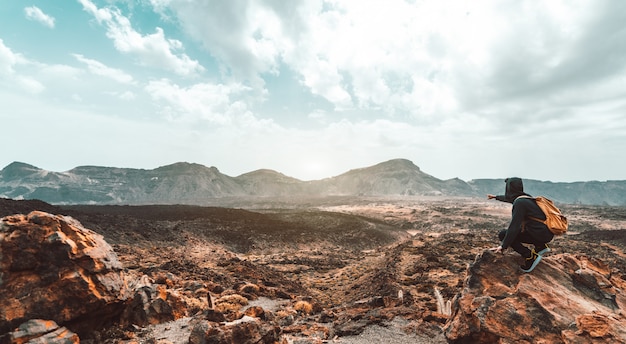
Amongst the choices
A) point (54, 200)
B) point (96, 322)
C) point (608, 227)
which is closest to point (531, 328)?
point (96, 322)

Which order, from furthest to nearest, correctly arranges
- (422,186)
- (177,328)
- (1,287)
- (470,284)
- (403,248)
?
(422,186), (403,248), (177,328), (470,284), (1,287)

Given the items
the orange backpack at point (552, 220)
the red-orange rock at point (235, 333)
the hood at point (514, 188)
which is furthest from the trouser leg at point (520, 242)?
the red-orange rock at point (235, 333)

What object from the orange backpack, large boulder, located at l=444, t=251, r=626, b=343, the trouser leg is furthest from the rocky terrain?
the orange backpack

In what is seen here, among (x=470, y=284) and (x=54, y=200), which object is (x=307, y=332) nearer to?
(x=470, y=284)

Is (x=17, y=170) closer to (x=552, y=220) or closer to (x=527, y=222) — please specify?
(x=527, y=222)

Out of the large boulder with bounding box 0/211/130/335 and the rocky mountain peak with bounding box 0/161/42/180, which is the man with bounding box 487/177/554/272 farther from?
the rocky mountain peak with bounding box 0/161/42/180

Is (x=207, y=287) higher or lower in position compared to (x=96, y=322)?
lower

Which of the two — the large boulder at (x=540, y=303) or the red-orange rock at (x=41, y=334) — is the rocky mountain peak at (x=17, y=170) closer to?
the red-orange rock at (x=41, y=334)

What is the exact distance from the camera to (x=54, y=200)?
138 meters

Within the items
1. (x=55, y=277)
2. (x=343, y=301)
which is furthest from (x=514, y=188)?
(x=343, y=301)

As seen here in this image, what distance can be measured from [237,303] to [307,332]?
5.95 meters

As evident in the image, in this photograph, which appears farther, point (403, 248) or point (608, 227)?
point (608, 227)

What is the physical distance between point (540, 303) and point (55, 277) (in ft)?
36.8

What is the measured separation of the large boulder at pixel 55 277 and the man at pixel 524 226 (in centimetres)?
1003
